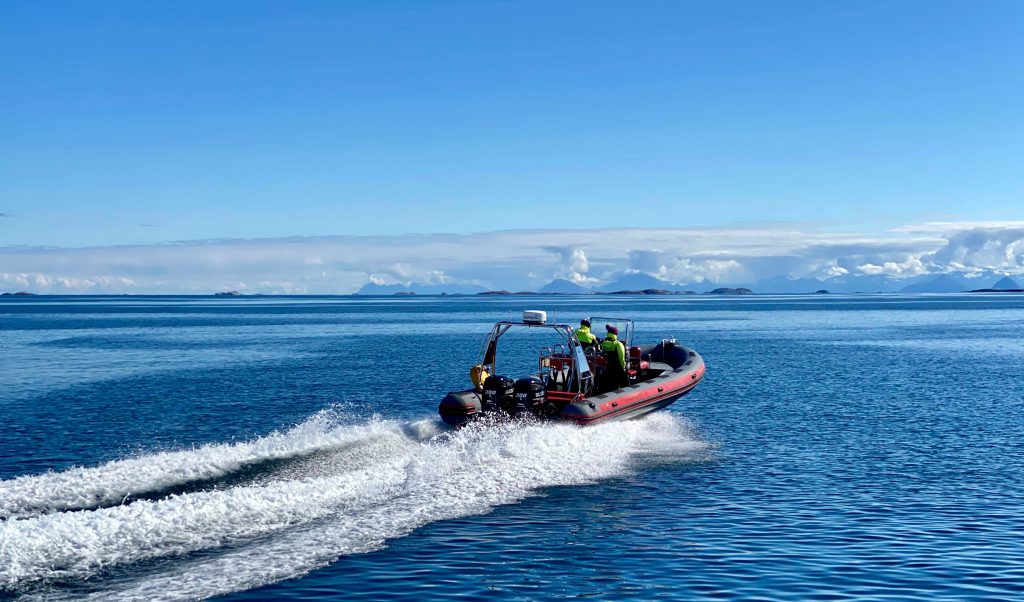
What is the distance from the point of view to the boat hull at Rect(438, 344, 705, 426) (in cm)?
1689

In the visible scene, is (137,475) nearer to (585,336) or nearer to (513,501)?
(513,501)

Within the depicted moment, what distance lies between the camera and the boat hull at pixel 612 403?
16891 mm

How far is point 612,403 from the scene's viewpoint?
694 inches

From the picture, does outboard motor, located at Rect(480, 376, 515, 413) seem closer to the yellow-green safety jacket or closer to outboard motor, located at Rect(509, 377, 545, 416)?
outboard motor, located at Rect(509, 377, 545, 416)

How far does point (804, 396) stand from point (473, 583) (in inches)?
769

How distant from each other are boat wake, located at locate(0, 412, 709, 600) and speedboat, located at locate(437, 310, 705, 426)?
0.49 meters

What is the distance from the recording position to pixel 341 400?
26.8 metres

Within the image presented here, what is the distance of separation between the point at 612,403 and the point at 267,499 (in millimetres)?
8291

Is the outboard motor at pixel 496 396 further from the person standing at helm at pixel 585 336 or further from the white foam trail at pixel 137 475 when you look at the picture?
the white foam trail at pixel 137 475

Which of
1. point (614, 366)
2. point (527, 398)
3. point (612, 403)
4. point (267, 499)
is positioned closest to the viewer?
point (267, 499)

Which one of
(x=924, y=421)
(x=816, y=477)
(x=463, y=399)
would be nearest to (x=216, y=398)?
(x=463, y=399)

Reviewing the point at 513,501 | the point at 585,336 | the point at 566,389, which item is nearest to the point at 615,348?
the point at 585,336

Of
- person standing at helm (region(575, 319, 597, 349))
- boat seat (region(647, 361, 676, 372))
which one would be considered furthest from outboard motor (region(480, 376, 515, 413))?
boat seat (region(647, 361, 676, 372))

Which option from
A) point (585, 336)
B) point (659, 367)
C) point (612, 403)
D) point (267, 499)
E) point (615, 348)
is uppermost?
point (585, 336)
